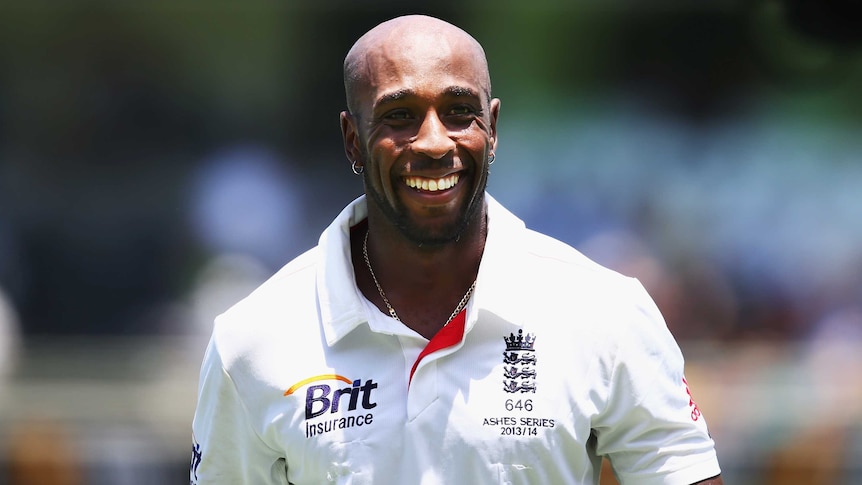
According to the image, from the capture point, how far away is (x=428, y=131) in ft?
8.68

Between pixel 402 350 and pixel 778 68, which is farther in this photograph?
pixel 778 68

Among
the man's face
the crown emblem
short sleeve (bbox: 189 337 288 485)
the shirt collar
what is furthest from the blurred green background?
the man's face

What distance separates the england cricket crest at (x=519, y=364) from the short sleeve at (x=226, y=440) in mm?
554

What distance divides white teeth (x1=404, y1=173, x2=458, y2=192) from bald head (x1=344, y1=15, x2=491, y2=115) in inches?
8.6

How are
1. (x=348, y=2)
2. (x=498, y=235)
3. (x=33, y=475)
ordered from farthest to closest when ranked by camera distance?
1. (x=348, y=2)
2. (x=33, y=475)
3. (x=498, y=235)

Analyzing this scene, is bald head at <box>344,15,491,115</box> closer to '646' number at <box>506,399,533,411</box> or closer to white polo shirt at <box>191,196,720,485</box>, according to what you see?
white polo shirt at <box>191,196,720,485</box>

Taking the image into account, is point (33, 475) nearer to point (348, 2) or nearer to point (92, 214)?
point (92, 214)

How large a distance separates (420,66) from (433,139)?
174mm

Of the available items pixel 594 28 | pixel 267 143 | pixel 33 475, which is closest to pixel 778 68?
pixel 594 28

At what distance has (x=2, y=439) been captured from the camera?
629 centimetres

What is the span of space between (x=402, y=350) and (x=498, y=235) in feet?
1.11

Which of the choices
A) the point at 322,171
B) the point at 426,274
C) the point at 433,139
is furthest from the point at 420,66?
the point at 322,171

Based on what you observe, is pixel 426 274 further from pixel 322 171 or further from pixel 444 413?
pixel 322 171

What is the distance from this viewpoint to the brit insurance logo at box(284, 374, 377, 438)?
106 inches
